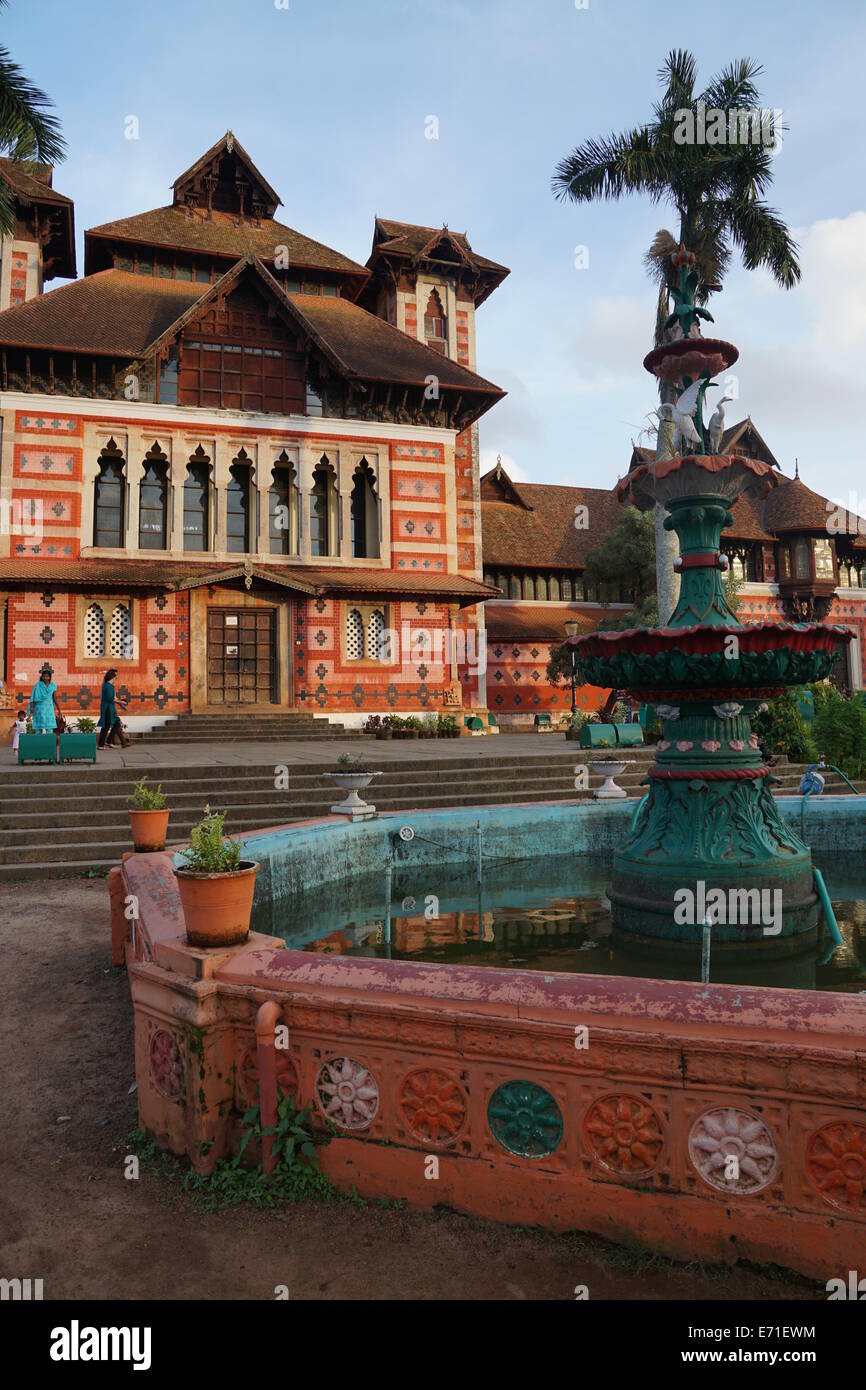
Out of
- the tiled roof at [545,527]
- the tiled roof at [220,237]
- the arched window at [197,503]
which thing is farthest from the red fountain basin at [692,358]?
the tiled roof at [545,527]

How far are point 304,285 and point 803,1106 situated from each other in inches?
1158

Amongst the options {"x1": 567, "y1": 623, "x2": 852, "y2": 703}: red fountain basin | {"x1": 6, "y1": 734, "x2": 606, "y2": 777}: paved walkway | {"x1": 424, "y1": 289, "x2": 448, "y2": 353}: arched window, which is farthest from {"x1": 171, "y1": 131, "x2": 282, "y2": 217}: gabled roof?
{"x1": 567, "y1": 623, "x2": 852, "y2": 703}: red fountain basin

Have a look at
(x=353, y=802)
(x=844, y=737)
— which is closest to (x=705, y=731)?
(x=353, y=802)

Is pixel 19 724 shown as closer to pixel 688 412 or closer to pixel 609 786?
pixel 609 786

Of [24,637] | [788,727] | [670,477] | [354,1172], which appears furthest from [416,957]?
[24,637]

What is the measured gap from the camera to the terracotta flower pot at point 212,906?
3775 mm

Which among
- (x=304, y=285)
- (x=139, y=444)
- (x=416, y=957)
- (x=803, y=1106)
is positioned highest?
(x=304, y=285)

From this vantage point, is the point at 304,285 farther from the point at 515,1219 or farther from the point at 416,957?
the point at 515,1219

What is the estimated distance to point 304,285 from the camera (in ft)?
91.0

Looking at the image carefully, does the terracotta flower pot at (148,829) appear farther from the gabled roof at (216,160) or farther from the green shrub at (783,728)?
the gabled roof at (216,160)

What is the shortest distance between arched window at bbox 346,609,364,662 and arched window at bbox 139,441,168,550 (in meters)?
5.45

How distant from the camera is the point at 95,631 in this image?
2197cm

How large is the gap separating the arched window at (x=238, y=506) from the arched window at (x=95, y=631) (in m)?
3.97

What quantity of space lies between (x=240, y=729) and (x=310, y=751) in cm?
398
